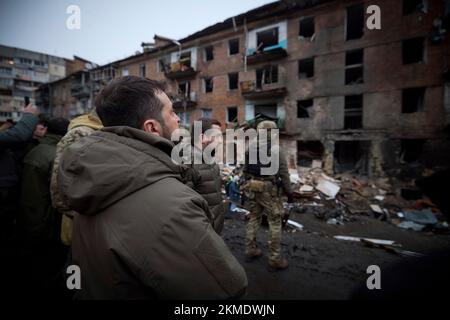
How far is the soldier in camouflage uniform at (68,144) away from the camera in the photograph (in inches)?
72.1

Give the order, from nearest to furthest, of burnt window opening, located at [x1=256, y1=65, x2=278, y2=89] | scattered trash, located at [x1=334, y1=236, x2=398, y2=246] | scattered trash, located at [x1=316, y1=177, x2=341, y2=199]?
scattered trash, located at [x1=334, y1=236, x2=398, y2=246]
scattered trash, located at [x1=316, y1=177, x2=341, y2=199]
burnt window opening, located at [x1=256, y1=65, x2=278, y2=89]

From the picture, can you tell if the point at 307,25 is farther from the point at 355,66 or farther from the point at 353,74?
the point at 355,66

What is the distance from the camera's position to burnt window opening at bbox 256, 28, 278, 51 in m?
17.1

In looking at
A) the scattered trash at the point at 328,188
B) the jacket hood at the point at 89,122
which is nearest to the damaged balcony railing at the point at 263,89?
the scattered trash at the point at 328,188

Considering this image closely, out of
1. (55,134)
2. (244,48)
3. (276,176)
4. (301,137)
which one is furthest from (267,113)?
(55,134)

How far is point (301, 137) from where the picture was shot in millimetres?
15672

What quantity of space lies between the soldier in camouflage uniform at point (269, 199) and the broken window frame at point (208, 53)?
1842 centimetres

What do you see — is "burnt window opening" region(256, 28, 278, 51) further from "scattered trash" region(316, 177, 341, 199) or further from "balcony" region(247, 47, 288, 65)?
"scattered trash" region(316, 177, 341, 199)

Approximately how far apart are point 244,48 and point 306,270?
17805 millimetres

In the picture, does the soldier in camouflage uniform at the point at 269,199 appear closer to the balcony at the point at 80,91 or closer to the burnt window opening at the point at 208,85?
the burnt window opening at the point at 208,85

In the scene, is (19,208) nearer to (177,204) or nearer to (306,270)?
(177,204)

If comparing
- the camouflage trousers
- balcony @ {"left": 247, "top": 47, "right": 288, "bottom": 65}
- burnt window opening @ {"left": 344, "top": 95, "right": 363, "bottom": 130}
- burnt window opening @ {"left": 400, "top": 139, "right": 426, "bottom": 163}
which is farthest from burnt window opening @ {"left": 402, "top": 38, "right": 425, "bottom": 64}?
the camouflage trousers

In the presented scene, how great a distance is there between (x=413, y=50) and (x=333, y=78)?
4884mm

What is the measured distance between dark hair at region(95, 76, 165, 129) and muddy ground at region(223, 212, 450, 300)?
1889 mm
